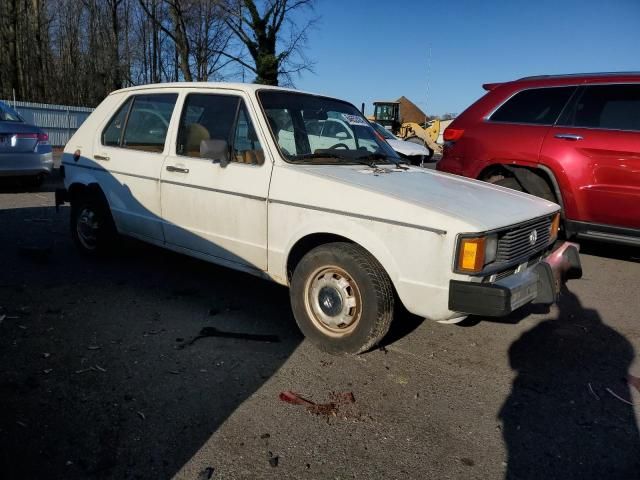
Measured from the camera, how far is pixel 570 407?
9.14ft

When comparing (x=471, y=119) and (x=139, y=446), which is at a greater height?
(x=471, y=119)

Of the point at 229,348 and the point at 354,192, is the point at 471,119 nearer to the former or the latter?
the point at 354,192

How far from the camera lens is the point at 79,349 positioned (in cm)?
322

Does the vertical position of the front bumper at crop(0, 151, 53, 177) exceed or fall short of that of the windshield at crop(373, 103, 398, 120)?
it falls short

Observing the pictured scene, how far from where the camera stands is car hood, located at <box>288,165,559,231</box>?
2.80 metres

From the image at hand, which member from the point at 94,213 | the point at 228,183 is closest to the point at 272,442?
the point at 228,183

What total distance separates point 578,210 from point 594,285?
2.62 feet

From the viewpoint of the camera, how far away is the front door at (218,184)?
11.7 ft

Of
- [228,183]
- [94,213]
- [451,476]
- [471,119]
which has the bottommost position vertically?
[451,476]

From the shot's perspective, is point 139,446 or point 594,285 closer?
point 139,446

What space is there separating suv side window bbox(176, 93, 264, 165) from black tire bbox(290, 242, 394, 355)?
36.0 inches

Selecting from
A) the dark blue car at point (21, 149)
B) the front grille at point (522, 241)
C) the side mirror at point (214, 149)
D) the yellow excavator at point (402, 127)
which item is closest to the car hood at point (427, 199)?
the front grille at point (522, 241)

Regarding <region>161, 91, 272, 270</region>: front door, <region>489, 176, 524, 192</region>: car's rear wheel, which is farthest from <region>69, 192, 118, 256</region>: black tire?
<region>489, 176, 524, 192</region>: car's rear wheel

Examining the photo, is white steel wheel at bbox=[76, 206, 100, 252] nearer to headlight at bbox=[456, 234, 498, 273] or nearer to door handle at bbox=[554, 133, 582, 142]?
headlight at bbox=[456, 234, 498, 273]
